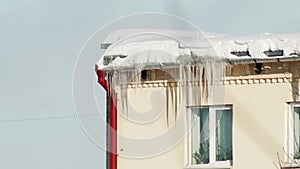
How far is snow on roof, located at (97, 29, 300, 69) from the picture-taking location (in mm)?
13867

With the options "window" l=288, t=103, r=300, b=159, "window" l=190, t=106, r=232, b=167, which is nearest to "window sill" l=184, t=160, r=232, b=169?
"window" l=190, t=106, r=232, b=167

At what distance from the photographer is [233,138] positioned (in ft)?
46.8

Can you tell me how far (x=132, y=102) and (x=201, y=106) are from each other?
1.06 meters

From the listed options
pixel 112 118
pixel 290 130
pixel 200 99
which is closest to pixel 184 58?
pixel 200 99

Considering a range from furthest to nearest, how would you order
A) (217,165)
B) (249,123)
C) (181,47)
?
1. (181,47)
2. (217,165)
3. (249,123)

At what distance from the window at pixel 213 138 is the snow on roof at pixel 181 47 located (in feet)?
2.82

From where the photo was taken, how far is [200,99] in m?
14.4

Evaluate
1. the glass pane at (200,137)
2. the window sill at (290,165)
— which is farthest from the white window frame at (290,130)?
the glass pane at (200,137)

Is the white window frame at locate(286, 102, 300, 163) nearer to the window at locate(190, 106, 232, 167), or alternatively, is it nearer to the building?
the building

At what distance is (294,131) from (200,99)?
146 cm

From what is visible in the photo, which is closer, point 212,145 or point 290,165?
point 290,165

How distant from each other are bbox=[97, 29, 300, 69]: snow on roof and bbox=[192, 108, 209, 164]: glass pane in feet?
3.02

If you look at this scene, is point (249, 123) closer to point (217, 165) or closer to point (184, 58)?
point (217, 165)

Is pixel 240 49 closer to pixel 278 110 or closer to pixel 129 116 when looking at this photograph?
pixel 278 110
